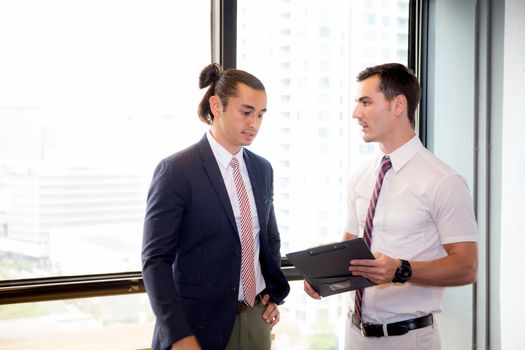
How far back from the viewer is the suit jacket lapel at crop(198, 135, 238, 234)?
71.8 inches

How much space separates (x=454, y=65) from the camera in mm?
3162

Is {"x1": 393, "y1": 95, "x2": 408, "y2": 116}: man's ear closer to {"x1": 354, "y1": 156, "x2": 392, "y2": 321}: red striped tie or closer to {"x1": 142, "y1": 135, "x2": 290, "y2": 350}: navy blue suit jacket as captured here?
{"x1": 354, "y1": 156, "x2": 392, "y2": 321}: red striped tie

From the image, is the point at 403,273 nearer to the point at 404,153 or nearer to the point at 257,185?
the point at 404,153

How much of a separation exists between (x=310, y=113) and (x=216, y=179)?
1.32m

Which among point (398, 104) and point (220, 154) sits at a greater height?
point (398, 104)

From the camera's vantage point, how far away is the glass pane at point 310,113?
2.95m

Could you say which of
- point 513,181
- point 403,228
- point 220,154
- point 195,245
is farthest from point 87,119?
point 513,181

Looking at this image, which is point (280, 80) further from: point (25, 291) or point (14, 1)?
point (25, 291)

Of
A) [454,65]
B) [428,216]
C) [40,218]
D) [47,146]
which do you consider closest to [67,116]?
[47,146]

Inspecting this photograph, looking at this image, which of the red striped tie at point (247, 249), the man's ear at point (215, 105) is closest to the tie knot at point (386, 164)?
the red striped tie at point (247, 249)

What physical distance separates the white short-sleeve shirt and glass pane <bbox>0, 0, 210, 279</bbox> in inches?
47.3

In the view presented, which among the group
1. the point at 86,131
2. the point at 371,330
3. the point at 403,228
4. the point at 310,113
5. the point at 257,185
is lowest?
the point at 371,330

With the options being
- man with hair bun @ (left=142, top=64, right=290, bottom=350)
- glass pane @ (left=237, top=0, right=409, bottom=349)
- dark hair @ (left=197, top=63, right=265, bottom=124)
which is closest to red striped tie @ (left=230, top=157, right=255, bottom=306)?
man with hair bun @ (left=142, top=64, right=290, bottom=350)

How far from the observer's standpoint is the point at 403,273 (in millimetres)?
1672
